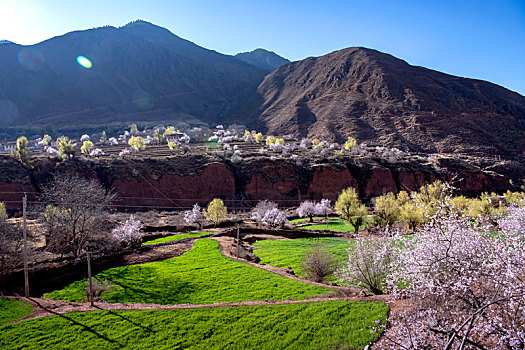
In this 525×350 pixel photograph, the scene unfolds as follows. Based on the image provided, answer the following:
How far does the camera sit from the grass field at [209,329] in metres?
9.65

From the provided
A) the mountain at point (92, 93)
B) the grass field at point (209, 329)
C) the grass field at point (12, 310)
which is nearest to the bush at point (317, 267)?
the grass field at point (209, 329)

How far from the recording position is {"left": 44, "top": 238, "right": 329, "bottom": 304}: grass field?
14.3 m

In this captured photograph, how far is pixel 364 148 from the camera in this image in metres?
81.8

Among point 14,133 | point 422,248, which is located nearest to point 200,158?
point 422,248

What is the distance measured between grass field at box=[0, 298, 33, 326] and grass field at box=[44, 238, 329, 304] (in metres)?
2.43

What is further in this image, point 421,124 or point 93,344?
point 421,124

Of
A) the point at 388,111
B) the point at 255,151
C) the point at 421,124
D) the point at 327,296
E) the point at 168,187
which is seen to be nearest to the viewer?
the point at 327,296

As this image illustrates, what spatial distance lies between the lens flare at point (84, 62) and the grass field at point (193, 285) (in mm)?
208168

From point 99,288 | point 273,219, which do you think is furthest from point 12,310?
point 273,219

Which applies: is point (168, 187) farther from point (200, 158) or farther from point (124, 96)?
point (124, 96)

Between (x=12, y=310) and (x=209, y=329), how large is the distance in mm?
7725

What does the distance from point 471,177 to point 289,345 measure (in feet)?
235

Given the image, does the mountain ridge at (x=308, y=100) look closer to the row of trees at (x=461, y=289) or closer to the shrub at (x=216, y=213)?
the shrub at (x=216, y=213)

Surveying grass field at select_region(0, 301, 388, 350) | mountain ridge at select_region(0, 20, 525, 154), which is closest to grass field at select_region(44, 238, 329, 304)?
grass field at select_region(0, 301, 388, 350)
